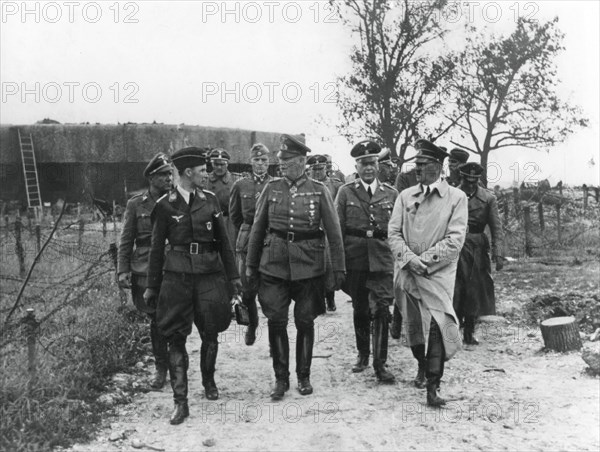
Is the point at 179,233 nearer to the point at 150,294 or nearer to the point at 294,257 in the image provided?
the point at 150,294

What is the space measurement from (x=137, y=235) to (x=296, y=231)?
1508 mm

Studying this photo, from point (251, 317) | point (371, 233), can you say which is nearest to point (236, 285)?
point (251, 317)

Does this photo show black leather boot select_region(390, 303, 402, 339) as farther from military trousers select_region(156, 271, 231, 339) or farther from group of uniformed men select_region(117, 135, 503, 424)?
military trousers select_region(156, 271, 231, 339)

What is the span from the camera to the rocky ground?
4.43 m

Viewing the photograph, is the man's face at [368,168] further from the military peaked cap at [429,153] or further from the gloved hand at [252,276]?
the gloved hand at [252,276]

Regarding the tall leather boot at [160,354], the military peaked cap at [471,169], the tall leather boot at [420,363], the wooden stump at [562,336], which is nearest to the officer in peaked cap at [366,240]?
the tall leather boot at [420,363]

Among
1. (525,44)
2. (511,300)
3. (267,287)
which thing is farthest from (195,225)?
(525,44)

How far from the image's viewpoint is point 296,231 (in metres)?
5.48

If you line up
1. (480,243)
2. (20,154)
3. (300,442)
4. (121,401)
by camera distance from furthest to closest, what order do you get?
(20,154), (480,243), (121,401), (300,442)

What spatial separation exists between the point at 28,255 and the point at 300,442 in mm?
8902

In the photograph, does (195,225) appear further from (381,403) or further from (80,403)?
(381,403)

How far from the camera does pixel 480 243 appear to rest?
7.24 m

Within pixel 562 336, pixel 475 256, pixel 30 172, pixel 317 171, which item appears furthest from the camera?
pixel 30 172

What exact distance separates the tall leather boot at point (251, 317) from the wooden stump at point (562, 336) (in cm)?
313
